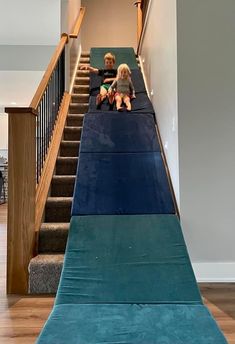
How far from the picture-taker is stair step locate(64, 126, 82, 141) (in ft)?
13.2

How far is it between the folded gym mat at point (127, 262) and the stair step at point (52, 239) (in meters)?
0.14

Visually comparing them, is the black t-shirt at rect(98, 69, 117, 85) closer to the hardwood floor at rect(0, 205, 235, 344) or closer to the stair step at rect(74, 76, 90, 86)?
the stair step at rect(74, 76, 90, 86)

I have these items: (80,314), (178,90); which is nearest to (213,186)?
(178,90)

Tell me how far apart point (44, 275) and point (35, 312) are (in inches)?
13.2

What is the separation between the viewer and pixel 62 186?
10.5ft

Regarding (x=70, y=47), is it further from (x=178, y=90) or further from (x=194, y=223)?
(x=194, y=223)

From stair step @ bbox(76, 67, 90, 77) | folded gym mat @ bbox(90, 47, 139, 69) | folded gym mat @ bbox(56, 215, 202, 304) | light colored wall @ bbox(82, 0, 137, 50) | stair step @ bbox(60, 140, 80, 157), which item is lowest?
folded gym mat @ bbox(56, 215, 202, 304)

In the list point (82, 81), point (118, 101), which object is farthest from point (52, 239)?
point (82, 81)

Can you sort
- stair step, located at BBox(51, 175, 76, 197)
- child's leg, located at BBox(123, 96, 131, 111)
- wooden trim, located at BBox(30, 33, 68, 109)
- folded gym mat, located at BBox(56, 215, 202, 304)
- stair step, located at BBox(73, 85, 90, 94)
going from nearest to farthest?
folded gym mat, located at BBox(56, 215, 202, 304), wooden trim, located at BBox(30, 33, 68, 109), stair step, located at BBox(51, 175, 76, 197), child's leg, located at BBox(123, 96, 131, 111), stair step, located at BBox(73, 85, 90, 94)

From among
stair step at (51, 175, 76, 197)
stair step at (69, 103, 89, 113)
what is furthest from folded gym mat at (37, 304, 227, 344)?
stair step at (69, 103, 89, 113)

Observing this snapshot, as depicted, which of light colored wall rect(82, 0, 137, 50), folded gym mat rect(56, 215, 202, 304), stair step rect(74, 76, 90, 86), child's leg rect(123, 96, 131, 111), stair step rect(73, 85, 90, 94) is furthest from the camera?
light colored wall rect(82, 0, 137, 50)

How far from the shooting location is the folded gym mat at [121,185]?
8.92 feet

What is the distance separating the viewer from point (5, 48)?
703 centimetres

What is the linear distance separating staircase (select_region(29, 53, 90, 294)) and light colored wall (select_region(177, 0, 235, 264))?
99cm
